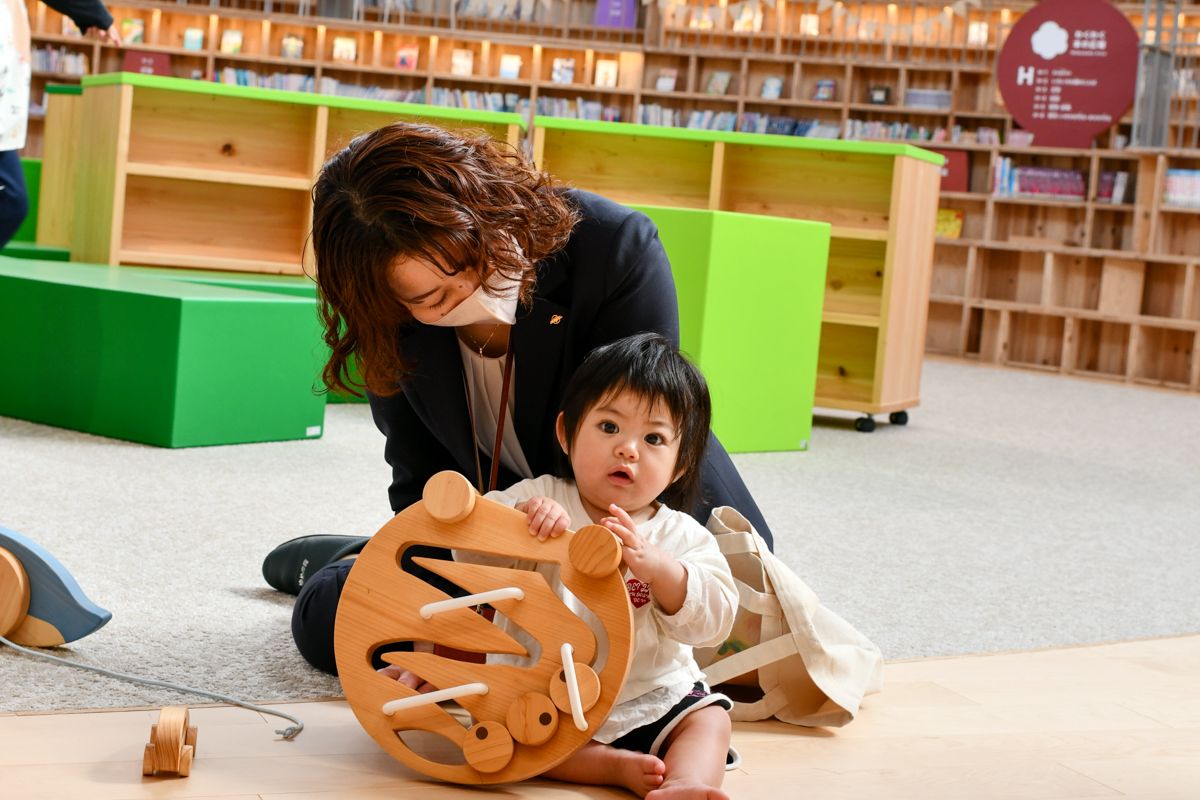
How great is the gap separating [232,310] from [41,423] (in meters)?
0.63

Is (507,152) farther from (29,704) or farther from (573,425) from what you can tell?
(29,704)

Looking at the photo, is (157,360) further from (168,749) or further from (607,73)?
(607,73)

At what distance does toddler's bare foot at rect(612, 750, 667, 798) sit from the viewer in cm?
139

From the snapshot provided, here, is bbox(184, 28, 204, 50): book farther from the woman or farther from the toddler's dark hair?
the toddler's dark hair

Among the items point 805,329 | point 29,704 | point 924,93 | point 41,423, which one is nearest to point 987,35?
point 924,93

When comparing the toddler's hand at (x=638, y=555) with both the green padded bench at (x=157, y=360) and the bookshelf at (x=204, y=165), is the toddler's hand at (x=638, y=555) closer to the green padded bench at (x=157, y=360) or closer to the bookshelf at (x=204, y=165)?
the green padded bench at (x=157, y=360)

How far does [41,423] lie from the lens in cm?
364

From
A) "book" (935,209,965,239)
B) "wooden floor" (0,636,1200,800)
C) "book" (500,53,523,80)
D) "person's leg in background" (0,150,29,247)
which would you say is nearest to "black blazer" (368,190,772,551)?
"wooden floor" (0,636,1200,800)

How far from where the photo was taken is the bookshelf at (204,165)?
4785 mm

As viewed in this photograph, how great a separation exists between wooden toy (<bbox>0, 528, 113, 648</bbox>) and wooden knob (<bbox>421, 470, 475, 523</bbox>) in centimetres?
56

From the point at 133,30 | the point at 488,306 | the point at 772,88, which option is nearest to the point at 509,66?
the point at 772,88

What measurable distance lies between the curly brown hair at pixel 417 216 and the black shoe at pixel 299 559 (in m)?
0.57

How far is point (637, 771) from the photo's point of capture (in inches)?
55.2

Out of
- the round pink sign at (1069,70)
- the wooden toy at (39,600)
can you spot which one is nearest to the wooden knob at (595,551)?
the wooden toy at (39,600)
